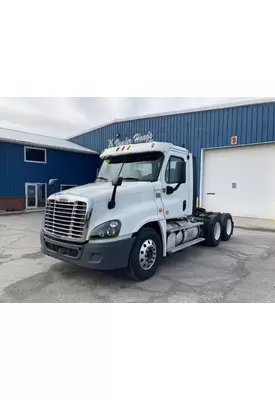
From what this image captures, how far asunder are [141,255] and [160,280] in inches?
24.5

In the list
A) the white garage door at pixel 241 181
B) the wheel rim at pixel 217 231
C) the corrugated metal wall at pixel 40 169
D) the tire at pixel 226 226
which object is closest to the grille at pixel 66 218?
the wheel rim at pixel 217 231

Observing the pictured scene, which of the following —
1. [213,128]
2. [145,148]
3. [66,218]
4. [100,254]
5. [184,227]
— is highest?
[213,128]

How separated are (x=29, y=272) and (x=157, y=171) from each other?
3.35 m

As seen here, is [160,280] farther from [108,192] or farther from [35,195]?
[35,195]

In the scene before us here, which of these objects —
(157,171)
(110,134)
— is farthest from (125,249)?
(110,134)

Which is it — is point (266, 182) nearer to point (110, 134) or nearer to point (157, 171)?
point (157, 171)

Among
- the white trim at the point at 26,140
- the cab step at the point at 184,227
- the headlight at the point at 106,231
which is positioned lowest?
the cab step at the point at 184,227

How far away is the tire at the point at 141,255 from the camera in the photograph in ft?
14.0

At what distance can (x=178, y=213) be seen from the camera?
18.5ft

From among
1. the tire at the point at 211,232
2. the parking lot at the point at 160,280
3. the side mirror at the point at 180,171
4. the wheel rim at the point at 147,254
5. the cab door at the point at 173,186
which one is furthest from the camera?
the tire at the point at 211,232

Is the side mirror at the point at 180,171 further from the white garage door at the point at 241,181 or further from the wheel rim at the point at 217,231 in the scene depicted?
the white garage door at the point at 241,181

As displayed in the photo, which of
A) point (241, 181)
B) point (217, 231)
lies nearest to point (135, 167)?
point (217, 231)

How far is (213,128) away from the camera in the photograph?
14.2 meters

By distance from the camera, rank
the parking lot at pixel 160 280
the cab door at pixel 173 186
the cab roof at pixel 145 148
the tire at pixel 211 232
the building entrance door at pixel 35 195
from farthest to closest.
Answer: the building entrance door at pixel 35 195 → the tire at pixel 211 232 → the cab roof at pixel 145 148 → the cab door at pixel 173 186 → the parking lot at pixel 160 280
